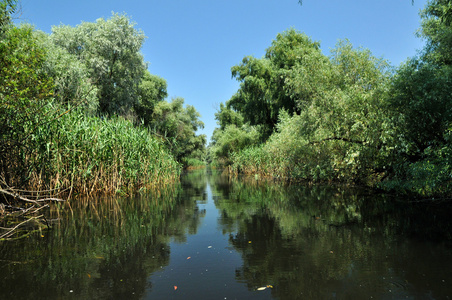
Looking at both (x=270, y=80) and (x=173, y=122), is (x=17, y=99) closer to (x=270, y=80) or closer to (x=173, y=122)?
(x=270, y=80)

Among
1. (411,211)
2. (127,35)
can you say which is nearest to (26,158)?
(411,211)

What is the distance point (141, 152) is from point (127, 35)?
782 inches

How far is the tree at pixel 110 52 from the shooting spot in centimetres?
2844

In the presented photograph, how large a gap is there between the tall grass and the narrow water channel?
2.08 meters

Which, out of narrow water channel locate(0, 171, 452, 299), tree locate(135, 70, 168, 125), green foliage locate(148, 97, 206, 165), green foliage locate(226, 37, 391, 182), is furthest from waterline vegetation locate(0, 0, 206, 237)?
green foliage locate(148, 97, 206, 165)

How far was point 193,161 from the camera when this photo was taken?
64188mm

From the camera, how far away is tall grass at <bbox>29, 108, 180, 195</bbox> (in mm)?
9672

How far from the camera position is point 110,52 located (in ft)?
94.6

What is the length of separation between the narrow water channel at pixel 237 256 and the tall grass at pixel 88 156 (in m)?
2.08

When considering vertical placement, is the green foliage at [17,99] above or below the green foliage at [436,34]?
below

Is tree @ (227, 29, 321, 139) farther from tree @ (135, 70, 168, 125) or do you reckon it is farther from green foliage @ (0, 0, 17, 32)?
green foliage @ (0, 0, 17, 32)

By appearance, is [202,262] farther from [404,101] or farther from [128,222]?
[404,101]

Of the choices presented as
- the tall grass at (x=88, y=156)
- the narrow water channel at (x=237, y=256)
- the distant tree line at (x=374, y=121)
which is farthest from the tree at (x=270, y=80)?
the narrow water channel at (x=237, y=256)

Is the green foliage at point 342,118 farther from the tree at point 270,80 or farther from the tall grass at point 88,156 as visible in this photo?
the tree at point 270,80
